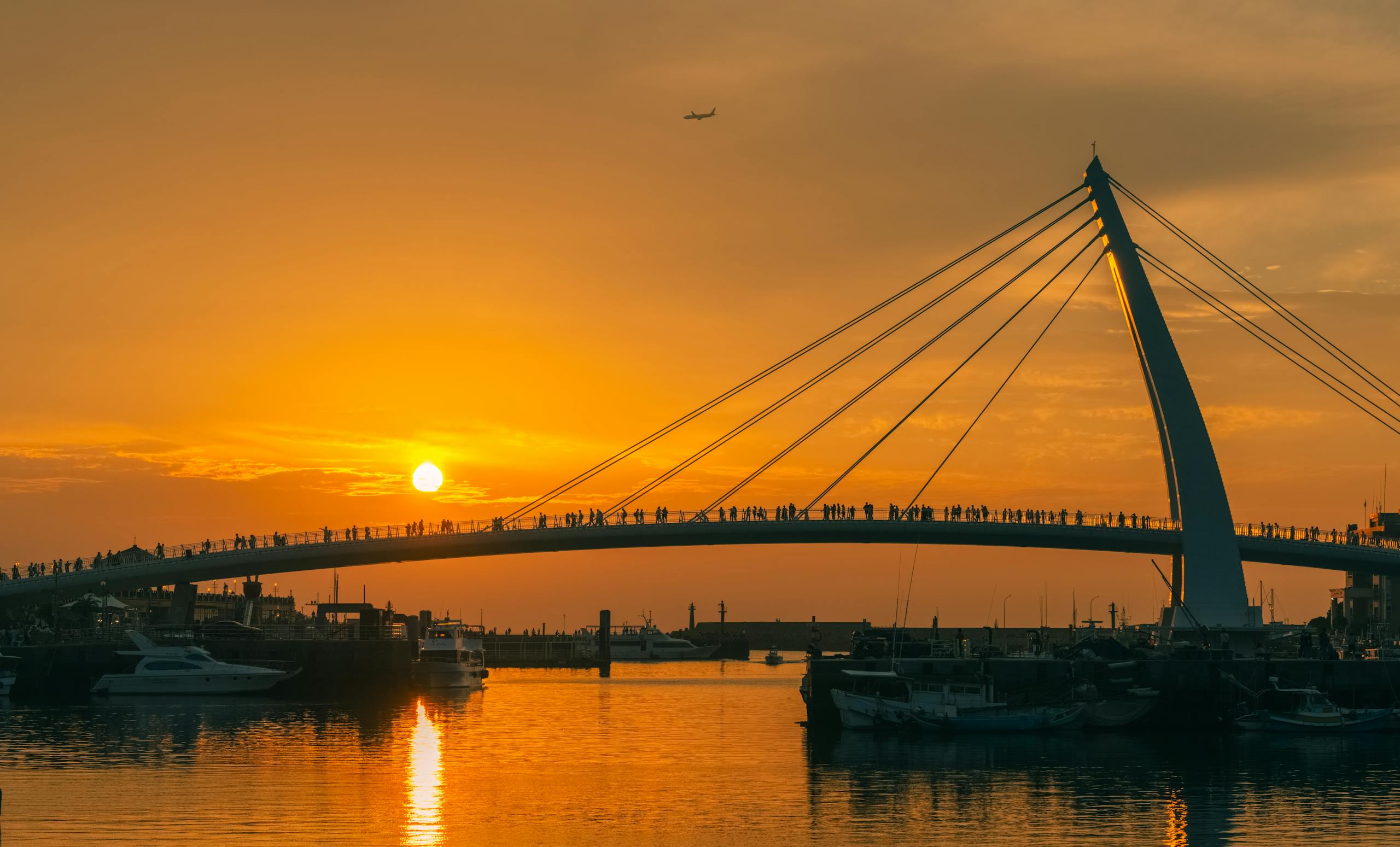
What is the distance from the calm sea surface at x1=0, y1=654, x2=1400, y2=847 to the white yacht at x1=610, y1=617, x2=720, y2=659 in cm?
9573

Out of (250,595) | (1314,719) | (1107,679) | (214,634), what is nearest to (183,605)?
(250,595)

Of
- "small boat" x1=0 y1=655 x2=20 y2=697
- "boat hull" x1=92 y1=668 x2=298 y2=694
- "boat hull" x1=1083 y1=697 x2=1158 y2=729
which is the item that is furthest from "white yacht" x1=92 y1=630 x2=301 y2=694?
"boat hull" x1=1083 y1=697 x2=1158 y2=729

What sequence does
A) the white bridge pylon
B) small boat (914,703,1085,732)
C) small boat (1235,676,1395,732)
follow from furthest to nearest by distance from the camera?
1. the white bridge pylon
2. small boat (1235,676,1395,732)
3. small boat (914,703,1085,732)

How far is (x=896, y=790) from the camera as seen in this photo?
141 ft

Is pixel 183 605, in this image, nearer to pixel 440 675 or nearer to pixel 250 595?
pixel 250 595

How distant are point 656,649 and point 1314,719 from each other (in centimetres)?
10797

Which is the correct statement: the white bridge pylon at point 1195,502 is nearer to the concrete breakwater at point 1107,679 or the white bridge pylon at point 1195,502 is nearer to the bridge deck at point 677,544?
the concrete breakwater at point 1107,679

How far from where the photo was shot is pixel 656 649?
164 m

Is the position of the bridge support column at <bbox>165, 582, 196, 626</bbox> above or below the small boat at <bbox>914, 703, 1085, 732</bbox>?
above

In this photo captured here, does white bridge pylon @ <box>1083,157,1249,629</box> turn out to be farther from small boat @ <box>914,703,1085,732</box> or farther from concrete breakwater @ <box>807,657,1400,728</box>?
small boat @ <box>914,703,1085,732</box>

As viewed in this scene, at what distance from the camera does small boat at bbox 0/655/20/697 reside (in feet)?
253

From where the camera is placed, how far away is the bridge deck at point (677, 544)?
94.9 meters

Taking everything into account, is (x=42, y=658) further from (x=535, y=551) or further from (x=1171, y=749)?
(x=1171, y=749)

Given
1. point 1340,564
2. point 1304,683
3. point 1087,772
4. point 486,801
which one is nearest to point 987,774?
point 1087,772
